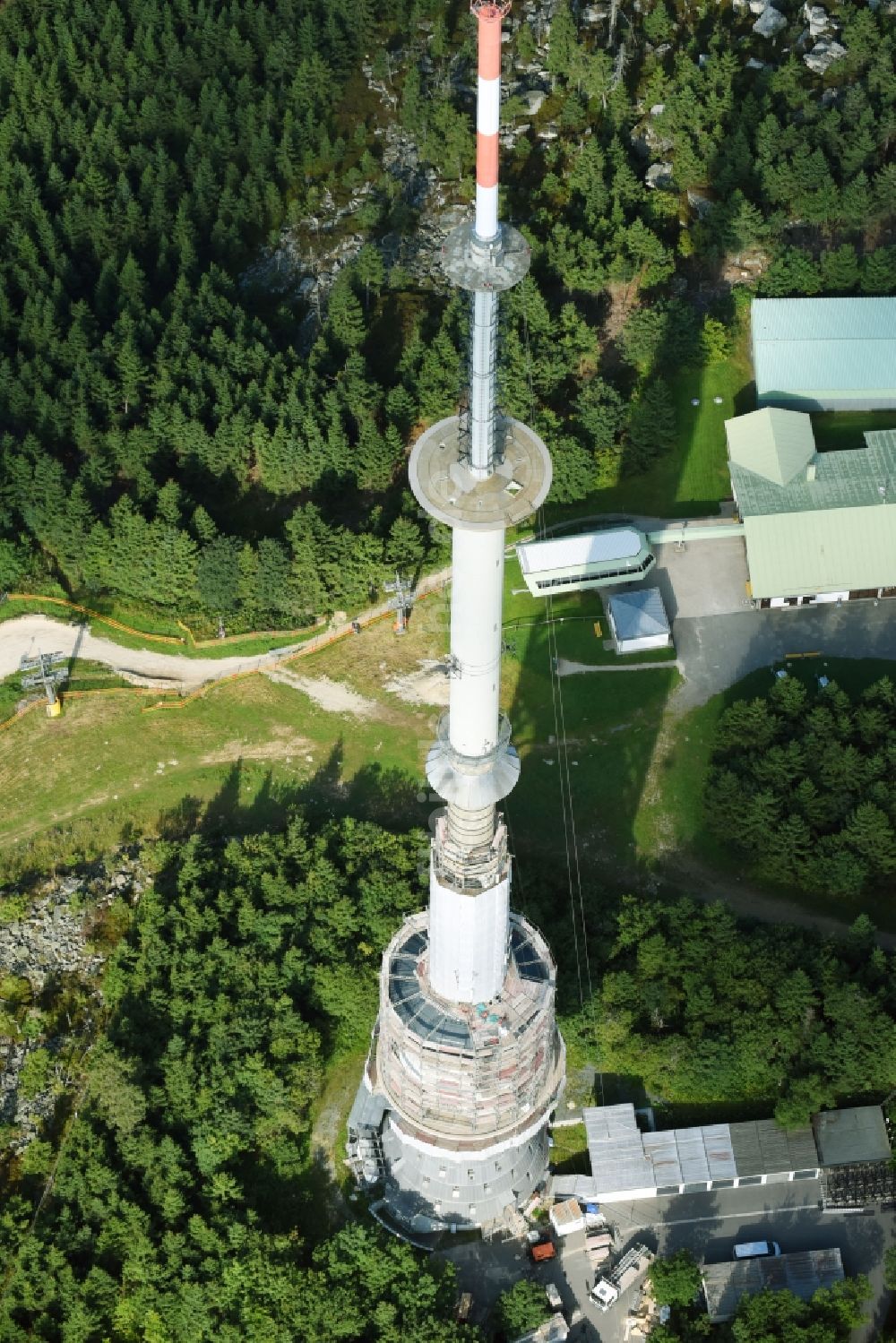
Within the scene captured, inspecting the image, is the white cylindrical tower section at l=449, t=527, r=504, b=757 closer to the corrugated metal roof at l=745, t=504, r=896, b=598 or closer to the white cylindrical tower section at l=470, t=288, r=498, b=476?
the white cylindrical tower section at l=470, t=288, r=498, b=476

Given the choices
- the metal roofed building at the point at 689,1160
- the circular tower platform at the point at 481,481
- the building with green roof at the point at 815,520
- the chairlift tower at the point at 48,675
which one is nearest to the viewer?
the circular tower platform at the point at 481,481

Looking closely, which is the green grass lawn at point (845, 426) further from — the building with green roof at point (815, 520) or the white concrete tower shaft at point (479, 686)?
the white concrete tower shaft at point (479, 686)

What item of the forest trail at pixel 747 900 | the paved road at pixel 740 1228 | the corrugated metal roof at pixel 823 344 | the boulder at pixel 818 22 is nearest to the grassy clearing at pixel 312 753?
the forest trail at pixel 747 900

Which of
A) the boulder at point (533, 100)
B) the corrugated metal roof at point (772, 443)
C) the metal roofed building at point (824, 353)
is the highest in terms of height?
the boulder at point (533, 100)

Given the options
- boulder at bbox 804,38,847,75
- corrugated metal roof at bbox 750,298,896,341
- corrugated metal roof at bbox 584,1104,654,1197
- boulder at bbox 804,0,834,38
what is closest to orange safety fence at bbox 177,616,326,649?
corrugated metal roof at bbox 750,298,896,341

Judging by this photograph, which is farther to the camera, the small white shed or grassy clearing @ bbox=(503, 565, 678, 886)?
grassy clearing @ bbox=(503, 565, 678, 886)

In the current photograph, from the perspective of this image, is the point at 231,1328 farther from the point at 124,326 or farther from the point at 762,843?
the point at 124,326
